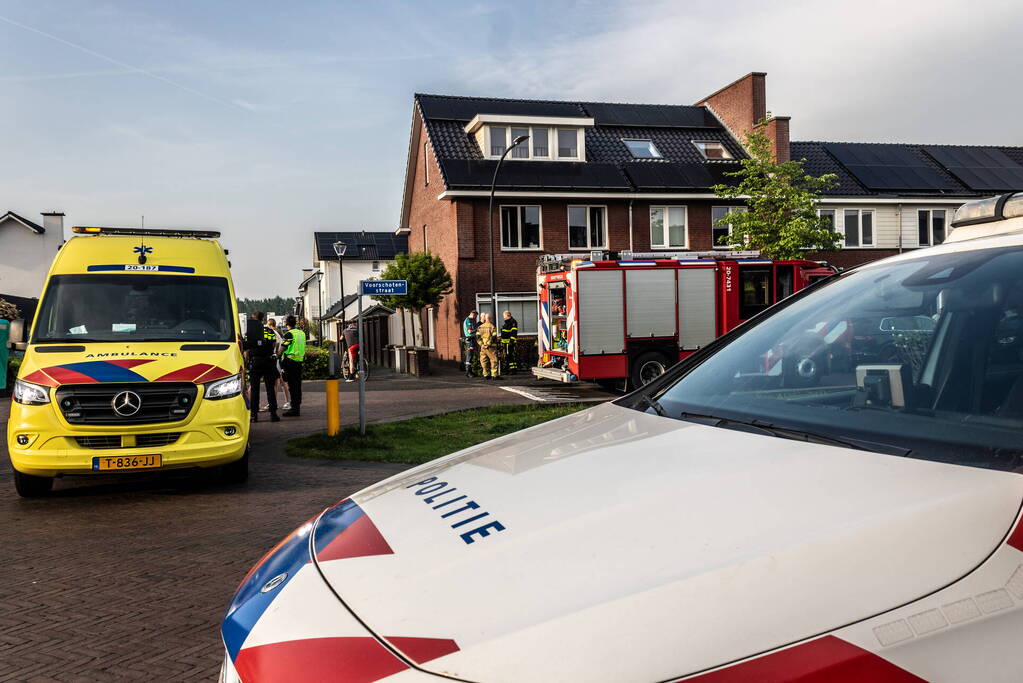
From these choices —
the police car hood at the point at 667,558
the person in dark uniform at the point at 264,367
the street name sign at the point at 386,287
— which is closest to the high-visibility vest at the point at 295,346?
the person in dark uniform at the point at 264,367

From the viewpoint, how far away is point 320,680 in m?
1.50

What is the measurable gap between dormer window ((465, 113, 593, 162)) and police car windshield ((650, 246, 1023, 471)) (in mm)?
28348

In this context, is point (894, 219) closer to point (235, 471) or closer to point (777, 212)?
point (777, 212)

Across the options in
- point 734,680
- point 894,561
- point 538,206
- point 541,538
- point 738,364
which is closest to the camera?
point 734,680

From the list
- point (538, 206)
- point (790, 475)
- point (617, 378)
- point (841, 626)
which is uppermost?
point (538, 206)

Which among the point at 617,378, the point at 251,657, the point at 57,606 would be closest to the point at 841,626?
the point at 251,657

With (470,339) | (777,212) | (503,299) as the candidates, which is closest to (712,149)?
(777,212)

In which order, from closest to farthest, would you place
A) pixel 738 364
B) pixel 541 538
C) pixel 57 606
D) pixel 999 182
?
pixel 541 538
pixel 738 364
pixel 57 606
pixel 999 182

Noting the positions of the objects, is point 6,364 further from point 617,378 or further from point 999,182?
point 999,182

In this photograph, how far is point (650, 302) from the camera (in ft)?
63.2

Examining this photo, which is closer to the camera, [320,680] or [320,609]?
[320,680]

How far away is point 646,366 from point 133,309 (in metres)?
12.8

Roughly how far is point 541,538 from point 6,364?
23527 millimetres

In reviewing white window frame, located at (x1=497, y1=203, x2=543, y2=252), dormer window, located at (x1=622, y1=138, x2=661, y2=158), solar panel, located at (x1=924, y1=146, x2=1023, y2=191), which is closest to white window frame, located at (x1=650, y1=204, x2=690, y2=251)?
dormer window, located at (x1=622, y1=138, x2=661, y2=158)
